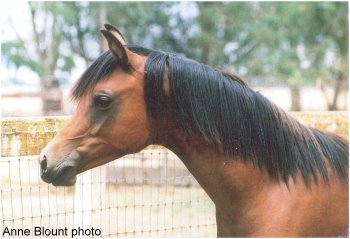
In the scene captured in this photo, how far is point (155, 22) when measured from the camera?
2348 cm

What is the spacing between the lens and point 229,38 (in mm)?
23766

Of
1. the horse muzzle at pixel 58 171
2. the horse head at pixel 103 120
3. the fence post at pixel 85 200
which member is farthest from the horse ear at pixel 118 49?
the fence post at pixel 85 200

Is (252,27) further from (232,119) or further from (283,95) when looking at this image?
(232,119)

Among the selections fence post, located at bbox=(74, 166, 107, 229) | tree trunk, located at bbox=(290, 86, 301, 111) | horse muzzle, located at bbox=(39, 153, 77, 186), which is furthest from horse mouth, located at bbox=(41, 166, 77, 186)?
tree trunk, located at bbox=(290, 86, 301, 111)

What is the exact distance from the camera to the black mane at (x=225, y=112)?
2.29m

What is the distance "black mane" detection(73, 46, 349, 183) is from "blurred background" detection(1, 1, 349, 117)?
47.1 ft

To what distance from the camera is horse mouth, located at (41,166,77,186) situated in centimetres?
226

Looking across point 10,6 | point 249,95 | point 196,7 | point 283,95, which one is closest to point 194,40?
point 196,7

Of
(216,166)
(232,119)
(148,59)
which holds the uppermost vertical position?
(148,59)

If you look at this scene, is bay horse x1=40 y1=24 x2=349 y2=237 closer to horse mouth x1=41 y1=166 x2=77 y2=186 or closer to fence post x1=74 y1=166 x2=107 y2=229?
horse mouth x1=41 y1=166 x2=77 y2=186

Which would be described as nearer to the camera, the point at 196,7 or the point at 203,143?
the point at 203,143

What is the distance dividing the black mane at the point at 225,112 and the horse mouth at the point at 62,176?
0.38 m

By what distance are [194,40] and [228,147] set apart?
2081cm

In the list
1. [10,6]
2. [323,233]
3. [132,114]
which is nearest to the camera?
[132,114]
